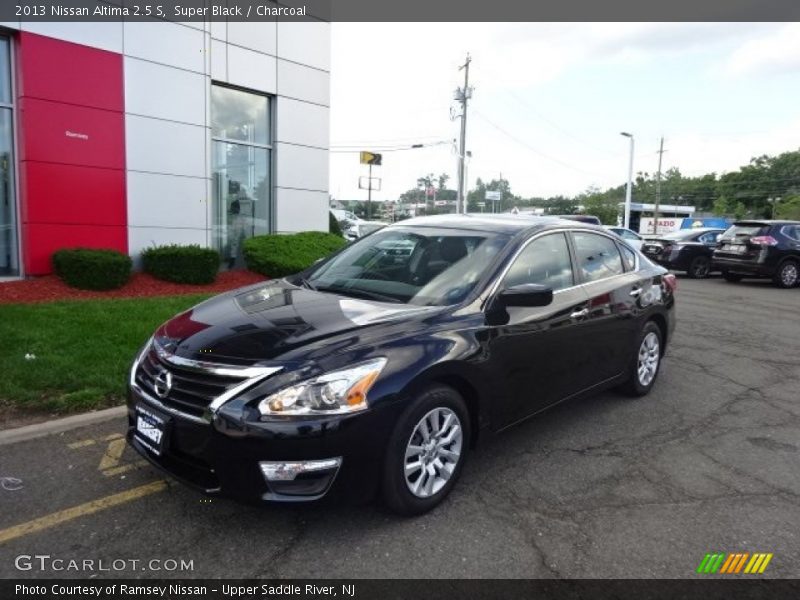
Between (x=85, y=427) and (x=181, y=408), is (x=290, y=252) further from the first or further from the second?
(x=181, y=408)

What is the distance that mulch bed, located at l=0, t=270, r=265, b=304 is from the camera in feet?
27.1

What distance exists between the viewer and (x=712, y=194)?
10275 centimetres

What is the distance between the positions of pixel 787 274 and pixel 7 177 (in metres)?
16.9

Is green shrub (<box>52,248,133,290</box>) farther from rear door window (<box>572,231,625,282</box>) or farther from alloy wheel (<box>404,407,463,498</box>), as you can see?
alloy wheel (<box>404,407,463,498</box>)

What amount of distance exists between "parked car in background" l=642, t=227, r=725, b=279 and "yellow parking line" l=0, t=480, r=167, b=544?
17.0 metres

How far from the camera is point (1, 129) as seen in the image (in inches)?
360

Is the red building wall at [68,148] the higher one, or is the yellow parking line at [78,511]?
the red building wall at [68,148]

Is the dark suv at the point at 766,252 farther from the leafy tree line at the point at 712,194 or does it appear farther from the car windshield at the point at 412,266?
the leafy tree line at the point at 712,194

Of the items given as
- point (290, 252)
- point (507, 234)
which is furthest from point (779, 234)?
point (507, 234)

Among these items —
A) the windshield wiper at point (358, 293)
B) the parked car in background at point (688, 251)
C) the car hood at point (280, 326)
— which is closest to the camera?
A: the car hood at point (280, 326)

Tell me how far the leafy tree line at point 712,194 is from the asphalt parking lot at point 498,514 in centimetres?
7471

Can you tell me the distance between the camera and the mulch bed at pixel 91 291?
8.25m

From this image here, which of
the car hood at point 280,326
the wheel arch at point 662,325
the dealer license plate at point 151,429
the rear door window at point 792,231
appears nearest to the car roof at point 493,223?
the car hood at point 280,326

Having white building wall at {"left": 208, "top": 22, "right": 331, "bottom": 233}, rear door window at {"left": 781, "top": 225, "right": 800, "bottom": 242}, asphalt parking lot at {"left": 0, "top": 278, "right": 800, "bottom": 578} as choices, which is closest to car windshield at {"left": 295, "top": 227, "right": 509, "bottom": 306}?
asphalt parking lot at {"left": 0, "top": 278, "right": 800, "bottom": 578}
